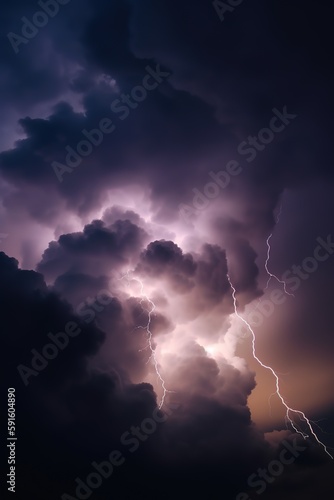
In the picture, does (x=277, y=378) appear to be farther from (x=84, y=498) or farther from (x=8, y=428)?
(x=84, y=498)

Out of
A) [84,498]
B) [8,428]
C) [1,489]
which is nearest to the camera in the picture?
[8,428]

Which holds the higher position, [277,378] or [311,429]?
[277,378]

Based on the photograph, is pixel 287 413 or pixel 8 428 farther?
pixel 8 428

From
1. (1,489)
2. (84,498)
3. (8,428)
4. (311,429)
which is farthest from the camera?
(84,498)

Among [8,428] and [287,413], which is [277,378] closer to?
[287,413]

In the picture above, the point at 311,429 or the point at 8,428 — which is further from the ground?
the point at 8,428

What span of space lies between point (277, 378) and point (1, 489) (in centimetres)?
3377

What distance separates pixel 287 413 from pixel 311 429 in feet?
6.14

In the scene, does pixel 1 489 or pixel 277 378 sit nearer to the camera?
pixel 277 378

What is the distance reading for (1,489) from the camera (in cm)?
3966

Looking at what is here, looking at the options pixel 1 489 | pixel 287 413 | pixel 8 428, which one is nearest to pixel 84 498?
pixel 1 489

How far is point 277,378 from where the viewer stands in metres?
27.5

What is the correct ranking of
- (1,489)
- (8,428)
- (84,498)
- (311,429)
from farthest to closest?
(84,498), (1,489), (8,428), (311,429)

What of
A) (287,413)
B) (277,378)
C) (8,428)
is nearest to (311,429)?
(287,413)
